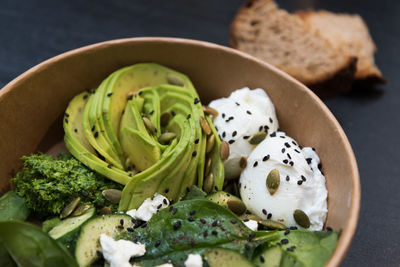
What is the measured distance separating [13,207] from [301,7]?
284cm

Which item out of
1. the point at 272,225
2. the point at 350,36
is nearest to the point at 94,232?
the point at 272,225

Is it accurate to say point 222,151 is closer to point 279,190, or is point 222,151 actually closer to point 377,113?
point 279,190

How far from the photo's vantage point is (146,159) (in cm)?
189

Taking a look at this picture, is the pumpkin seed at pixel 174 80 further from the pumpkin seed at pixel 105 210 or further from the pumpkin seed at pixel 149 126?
the pumpkin seed at pixel 105 210

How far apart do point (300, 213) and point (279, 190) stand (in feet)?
0.44

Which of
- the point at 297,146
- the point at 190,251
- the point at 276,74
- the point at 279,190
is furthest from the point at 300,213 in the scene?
the point at 276,74

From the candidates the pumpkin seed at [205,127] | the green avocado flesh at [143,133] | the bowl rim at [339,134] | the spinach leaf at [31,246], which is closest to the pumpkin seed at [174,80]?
the green avocado flesh at [143,133]

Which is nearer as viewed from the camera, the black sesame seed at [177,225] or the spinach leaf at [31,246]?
the spinach leaf at [31,246]

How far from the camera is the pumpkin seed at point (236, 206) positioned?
1777 mm

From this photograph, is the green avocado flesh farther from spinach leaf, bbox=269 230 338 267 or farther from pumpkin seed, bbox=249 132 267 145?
spinach leaf, bbox=269 230 338 267

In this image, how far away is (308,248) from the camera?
158 centimetres

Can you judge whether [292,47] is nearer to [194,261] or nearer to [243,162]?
[243,162]

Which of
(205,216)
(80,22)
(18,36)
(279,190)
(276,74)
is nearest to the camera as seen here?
(205,216)

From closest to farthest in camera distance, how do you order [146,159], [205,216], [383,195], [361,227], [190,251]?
[190,251] < [205,216] < [146,159] < [361,227] < [383,195]
